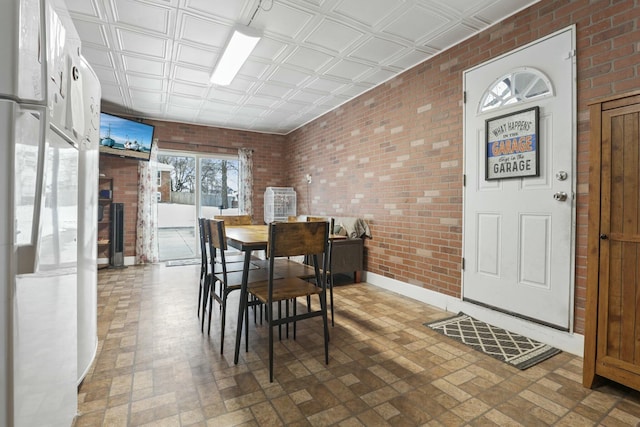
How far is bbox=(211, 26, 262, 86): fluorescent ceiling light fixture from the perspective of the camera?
2.72 meters

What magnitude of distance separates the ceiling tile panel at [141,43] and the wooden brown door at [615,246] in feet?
11.6

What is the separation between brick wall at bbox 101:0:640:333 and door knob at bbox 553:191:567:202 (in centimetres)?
10

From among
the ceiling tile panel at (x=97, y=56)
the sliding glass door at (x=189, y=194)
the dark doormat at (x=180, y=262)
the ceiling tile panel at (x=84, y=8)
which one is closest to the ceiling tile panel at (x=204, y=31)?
the ceiling tile panel at (x=84, y=8)

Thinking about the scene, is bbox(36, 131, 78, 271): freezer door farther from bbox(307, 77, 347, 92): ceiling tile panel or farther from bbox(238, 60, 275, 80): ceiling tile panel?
bbox(307, 77, 347, 92): ceiling tile panel

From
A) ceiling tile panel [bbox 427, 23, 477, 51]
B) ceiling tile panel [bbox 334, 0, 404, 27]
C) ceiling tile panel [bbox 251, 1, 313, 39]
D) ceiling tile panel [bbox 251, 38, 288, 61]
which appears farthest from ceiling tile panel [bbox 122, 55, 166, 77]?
ceiling tile panel [bbox 427, 23, 477, 51]

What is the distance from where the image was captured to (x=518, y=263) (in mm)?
2553

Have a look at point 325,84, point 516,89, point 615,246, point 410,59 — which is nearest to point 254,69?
point 325,84

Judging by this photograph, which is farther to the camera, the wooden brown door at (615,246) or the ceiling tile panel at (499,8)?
the ceiling tile panel at (499,8)

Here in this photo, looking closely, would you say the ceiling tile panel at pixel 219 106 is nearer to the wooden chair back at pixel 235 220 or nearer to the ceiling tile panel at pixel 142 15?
the ceiling tile panel at pixel 142 15

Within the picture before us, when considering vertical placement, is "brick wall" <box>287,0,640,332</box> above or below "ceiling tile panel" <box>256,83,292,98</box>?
below

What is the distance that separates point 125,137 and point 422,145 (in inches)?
180

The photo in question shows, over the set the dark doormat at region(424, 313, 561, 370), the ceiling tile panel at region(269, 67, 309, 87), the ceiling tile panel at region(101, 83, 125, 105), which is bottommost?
the dark doormat at region(424, 313, 561, 370)

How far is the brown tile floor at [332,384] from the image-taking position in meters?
1.54

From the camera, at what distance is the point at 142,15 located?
8.43 feet
